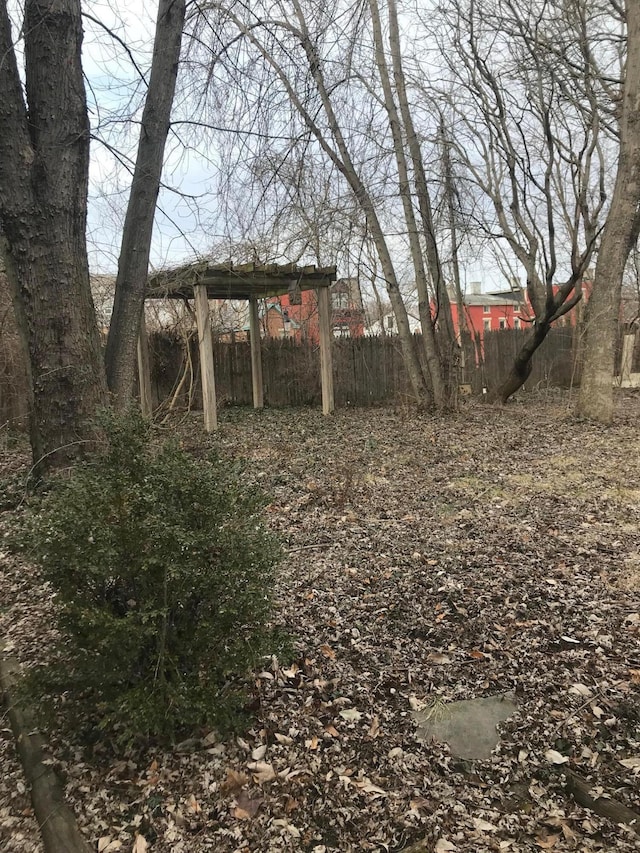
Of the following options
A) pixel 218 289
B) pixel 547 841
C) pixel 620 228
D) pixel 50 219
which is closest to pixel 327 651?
pixel 547 841

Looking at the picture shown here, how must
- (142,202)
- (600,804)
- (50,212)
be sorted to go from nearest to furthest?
1. (600,804)
2. (50,212)
3. (142,202)

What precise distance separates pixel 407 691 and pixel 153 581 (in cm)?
115

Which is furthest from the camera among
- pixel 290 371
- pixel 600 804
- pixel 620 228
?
pixel 290 371

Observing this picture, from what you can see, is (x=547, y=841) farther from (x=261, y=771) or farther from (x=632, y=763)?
(x=261, y=771)

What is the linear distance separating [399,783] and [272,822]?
43 centimetres

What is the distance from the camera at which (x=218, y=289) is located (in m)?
10.6

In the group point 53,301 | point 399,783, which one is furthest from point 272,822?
point 53,301

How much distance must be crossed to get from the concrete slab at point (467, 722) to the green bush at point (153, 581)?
72 centimetres

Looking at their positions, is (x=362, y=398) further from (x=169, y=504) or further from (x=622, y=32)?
(x=169, y=504)

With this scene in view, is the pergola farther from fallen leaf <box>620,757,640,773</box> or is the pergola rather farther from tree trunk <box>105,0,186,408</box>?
fallen leaf <box>620,757,640,773</box>

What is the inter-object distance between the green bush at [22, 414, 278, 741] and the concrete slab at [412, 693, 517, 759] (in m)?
0.72

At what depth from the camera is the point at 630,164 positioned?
7762 millimetres

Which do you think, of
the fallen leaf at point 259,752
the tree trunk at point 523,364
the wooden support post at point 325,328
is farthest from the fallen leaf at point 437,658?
the tree trunk at point 523,364

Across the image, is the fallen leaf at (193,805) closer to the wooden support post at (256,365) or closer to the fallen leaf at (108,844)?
the fallen leaf at (108,844)
